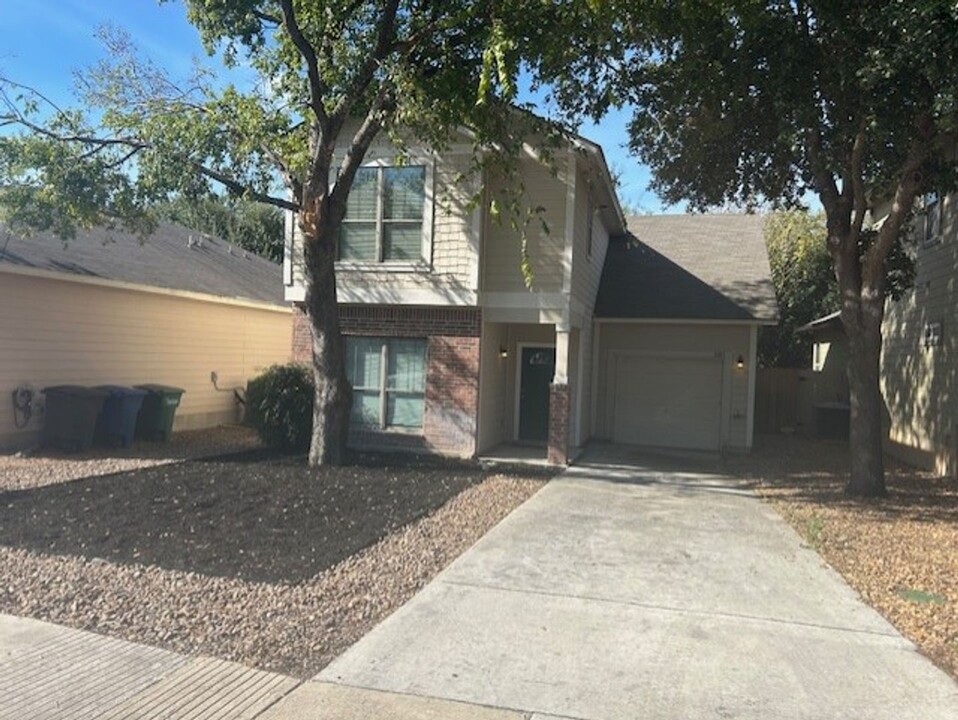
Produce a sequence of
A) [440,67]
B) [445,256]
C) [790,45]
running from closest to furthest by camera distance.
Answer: [790,45] < [440,67] < [445,256]

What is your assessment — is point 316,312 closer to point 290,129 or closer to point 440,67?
point 290,129

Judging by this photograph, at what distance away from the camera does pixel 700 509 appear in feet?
31.1

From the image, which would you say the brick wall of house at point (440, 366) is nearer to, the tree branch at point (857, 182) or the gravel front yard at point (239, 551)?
the gravel front yard at point (239, 551)

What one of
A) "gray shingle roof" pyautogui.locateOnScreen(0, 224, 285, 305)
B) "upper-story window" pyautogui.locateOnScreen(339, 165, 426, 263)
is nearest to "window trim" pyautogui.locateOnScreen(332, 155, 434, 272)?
"upper-story window" pyautogui.locateOnScreen(339, 165, 426, 263)

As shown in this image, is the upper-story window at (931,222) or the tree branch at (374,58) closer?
the tree branch at (374,58)

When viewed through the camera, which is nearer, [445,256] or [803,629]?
[803,629]

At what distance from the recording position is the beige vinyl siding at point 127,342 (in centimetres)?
1195

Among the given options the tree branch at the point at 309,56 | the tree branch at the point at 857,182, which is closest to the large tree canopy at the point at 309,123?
the tree branch at the point at 309,56

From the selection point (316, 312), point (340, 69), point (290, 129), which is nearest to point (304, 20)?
point (340, 69)

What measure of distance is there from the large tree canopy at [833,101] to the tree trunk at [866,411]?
0.5 inches

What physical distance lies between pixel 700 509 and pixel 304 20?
8.57 m

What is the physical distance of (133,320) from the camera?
14.3 meters

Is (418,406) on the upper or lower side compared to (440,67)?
lower

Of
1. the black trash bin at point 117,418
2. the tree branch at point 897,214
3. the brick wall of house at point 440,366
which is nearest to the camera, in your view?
the tree branch at point 897,214
